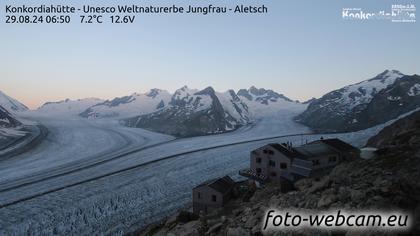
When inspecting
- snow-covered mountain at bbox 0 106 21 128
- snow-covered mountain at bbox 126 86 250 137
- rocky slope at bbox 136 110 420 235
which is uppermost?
rocky slope at bbox 136 110 420 235

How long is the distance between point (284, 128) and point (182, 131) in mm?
40563

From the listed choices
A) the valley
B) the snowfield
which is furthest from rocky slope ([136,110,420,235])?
the valley

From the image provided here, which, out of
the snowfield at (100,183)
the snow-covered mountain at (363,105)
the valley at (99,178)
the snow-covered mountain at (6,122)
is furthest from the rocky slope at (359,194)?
the snow-covered mountain at (363,105)

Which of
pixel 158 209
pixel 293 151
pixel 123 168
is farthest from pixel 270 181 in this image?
pixel 123 168

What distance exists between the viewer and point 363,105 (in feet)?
495

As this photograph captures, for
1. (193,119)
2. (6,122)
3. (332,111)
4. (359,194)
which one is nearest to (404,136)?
(359,194)

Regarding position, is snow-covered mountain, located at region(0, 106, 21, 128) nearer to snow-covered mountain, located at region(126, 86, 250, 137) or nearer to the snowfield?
the snowfield

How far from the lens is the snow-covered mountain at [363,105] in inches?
5044

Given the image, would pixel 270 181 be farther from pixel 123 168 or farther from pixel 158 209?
pixel 123 168

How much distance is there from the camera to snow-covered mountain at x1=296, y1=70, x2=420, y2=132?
12812cm

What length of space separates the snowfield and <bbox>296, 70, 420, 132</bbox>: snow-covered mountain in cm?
3951

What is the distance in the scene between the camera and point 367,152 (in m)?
32.0

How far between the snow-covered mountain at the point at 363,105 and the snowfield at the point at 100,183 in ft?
130

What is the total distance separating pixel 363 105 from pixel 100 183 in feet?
413
